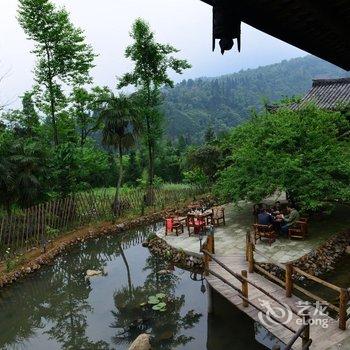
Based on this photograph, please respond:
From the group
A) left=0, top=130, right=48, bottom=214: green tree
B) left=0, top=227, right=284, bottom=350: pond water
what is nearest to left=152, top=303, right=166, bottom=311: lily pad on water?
left=0, top=227, right=284, bottom=350: pond water

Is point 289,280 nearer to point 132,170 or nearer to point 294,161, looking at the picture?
point 294,161

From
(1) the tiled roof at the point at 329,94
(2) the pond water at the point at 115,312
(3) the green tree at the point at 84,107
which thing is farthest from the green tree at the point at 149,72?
(2) the pond water at the point at 115,312

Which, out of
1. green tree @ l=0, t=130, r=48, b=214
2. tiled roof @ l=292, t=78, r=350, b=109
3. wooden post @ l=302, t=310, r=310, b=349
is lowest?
wooden post @ l=302, t=310, r=310, b=349

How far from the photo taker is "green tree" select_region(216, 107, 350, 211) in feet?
47.7

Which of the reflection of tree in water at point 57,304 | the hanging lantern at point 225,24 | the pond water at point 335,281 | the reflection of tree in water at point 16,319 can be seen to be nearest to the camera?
the hanging lantern at point 225,24

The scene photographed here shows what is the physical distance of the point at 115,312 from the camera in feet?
38.8

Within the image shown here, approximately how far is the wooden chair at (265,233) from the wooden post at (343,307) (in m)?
6.06

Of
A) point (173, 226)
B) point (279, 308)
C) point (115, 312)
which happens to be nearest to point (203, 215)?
point (173, 226)

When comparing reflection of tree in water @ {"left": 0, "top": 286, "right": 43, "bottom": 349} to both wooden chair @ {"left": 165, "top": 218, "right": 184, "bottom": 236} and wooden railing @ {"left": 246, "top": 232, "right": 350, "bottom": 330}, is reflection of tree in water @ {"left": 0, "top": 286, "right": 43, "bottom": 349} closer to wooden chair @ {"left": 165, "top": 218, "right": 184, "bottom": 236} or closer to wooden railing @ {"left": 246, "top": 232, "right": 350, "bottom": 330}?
wooden chair @ {"left": 165, "top": 218, "right": 184, "bottom": 236}

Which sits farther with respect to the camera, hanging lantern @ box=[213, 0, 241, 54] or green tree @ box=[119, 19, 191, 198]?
green tree @ box=[119, 19, 191, 198]

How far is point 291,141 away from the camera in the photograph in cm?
1564

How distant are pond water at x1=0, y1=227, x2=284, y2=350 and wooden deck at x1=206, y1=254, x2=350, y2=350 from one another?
1019 mm

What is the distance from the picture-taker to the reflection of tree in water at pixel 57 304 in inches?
432

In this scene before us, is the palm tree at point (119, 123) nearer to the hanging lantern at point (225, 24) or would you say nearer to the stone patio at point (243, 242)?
the stone patio at point (243, 242)
